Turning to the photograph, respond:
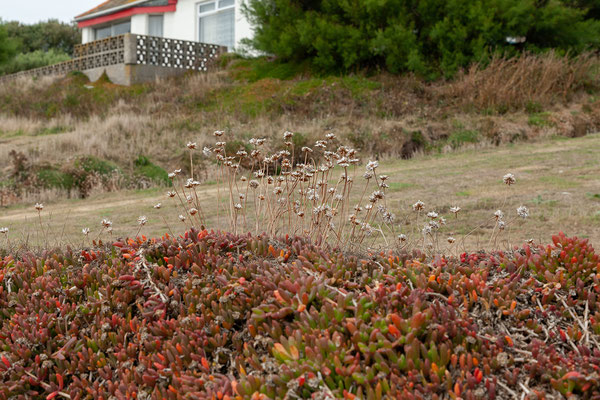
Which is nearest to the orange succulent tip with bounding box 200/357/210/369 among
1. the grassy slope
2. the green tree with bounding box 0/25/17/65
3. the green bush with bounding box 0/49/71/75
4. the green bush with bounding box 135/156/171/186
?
the grassy slope

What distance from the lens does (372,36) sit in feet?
61.1

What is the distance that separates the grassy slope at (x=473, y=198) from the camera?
6352mm

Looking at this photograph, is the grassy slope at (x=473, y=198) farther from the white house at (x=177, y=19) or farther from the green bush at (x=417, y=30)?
the white house at (x=177, y=19)

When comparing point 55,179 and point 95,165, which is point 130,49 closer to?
point 95,165

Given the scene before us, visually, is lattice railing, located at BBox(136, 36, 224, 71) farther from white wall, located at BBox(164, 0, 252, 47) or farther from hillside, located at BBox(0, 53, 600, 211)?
white wall, located at BBox(164, 0, 252, 47)

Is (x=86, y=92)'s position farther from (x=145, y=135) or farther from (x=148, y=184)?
(x=148, y=184)

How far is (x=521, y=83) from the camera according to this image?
53.6ft

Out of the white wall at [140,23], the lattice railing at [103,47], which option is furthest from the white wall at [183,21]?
the lattice railing at [103,47]

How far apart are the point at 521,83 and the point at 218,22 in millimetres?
17115

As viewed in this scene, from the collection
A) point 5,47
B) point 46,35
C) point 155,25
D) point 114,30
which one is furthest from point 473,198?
point 46,35

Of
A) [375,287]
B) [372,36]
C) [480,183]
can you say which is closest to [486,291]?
[375,287]

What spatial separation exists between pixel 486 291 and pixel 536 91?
49.4 ft

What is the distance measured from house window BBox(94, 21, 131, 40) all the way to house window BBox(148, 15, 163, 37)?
237 centimetres

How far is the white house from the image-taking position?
2792 cm
